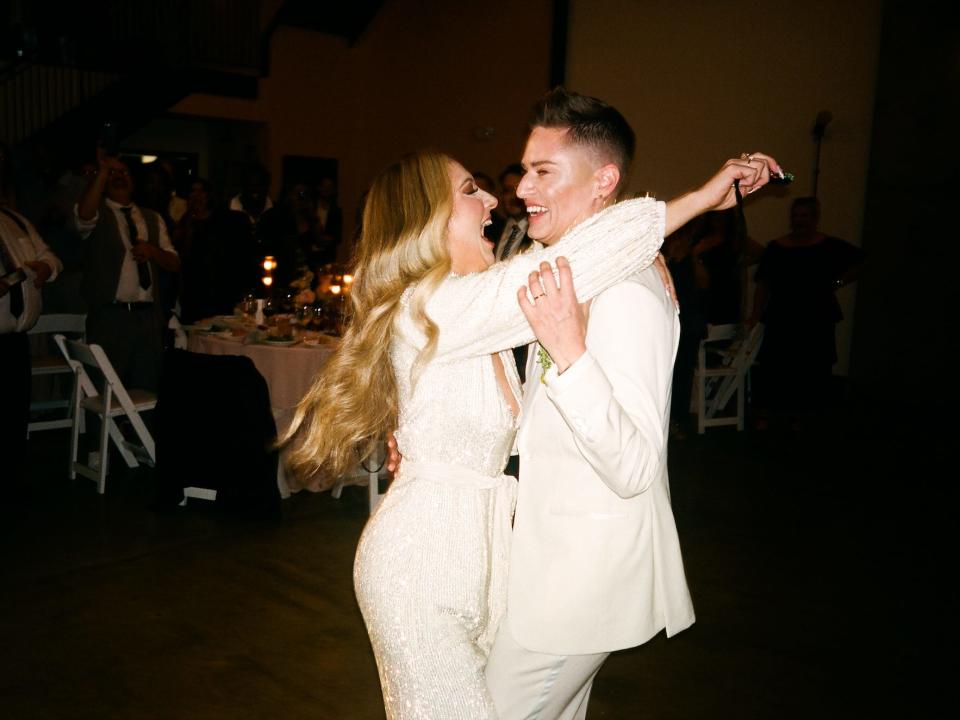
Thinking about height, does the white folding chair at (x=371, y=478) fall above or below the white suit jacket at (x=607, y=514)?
below

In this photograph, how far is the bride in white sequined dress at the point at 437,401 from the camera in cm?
148

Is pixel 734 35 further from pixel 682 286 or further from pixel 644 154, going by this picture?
pixel 682 286

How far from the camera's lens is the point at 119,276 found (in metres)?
5.38

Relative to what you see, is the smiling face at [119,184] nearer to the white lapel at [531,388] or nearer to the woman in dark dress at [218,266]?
the woman in dark dress at [218,266]

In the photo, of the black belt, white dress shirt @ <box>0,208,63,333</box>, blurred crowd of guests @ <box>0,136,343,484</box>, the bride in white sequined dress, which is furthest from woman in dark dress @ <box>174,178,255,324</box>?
the bride in white sequined dress

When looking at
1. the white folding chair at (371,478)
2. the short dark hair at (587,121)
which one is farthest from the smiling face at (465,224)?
the white folding chair at (371,478)

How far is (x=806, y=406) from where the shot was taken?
21.7ft

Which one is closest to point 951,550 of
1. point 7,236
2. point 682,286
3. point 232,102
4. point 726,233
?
point 682,286

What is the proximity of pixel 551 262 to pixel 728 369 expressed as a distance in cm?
566

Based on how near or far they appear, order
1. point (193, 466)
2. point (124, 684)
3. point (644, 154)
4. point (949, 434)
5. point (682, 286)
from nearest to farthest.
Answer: point (124, 684)
point (193, 466)
point (682, 286)
point (949, 434)
point (644, 154)

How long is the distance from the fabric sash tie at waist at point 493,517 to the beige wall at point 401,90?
8.61m

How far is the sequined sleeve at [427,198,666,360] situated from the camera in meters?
1.43

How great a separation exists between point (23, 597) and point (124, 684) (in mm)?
872

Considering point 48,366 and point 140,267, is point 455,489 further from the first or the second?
point 48,366
